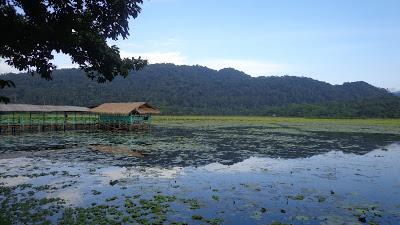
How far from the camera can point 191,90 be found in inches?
4921

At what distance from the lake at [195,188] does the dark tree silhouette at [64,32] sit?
3.43 meters

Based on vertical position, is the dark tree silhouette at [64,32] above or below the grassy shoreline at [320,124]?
above

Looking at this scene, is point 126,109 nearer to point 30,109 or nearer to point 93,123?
point 93,123

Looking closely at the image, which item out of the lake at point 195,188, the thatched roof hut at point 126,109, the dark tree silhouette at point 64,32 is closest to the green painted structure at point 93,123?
the thatched roof hut at point 126,109

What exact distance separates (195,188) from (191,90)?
11290 cm

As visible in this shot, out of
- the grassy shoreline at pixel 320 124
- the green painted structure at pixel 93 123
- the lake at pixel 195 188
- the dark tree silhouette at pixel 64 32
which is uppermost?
the dark tree silhouette at pixel 64 32

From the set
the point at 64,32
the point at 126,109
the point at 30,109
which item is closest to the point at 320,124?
the point at 126,109

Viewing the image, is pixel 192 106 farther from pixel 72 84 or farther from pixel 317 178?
pixel 317 178

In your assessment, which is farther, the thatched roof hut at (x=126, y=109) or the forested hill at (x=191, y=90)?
the forested hill at (x=191, y=90)

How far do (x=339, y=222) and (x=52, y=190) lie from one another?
8.18 m

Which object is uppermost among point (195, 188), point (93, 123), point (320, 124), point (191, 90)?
point (191, 90)

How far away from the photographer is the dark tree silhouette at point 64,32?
7.65 meters

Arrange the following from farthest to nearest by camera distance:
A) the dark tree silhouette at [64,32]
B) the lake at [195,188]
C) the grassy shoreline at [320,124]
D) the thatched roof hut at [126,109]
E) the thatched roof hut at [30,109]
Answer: the grassy shoreline at [320,124] → the thatched roof hut at [126,109] → the thatched roof hut at [30,109] → the lake at [195,188] → the dark tree silhouette at [64,32]

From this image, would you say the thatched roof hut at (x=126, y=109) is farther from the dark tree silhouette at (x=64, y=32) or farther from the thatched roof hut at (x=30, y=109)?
the dark tree silhouette at (x=64, y=32)
